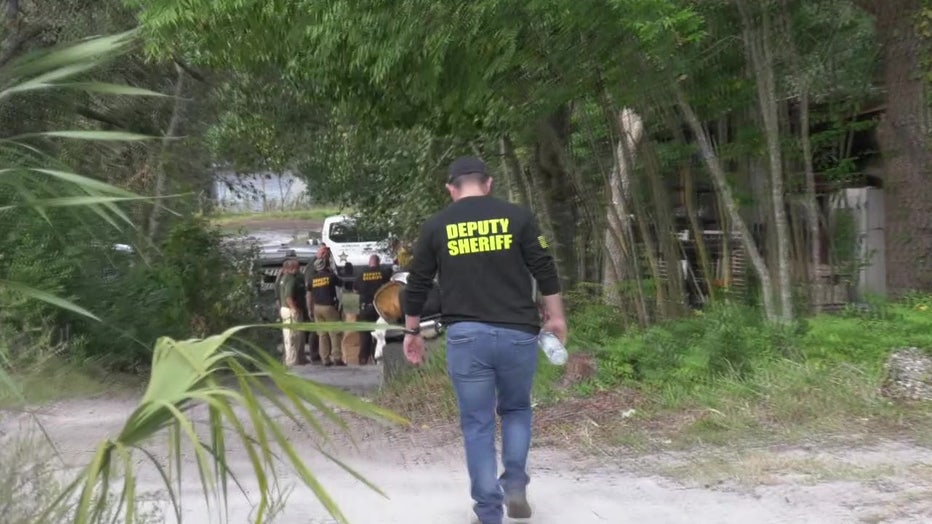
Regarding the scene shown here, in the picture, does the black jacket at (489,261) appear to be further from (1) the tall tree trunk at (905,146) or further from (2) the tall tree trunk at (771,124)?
(1) the tall tree trunk at (905,146)

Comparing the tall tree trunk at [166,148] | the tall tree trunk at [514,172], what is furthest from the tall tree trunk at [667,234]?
the tall tree trunk at [166,148]

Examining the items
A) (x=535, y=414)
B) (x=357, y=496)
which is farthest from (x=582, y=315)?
(x=357, y=496)

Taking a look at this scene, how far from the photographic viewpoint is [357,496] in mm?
6078

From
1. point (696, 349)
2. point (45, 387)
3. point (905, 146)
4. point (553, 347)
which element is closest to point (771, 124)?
point (905, 146)

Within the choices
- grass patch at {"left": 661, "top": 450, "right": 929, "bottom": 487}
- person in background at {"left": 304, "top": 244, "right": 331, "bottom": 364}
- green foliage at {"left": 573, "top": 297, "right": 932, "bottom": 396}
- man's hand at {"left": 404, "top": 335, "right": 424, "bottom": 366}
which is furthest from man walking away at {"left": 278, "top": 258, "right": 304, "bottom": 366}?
man's hand at {"left": 404, "top": 335, "right": 424, "bottom": 366}

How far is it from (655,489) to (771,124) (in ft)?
11.3

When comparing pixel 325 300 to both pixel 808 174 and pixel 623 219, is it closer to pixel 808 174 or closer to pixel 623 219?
pixel 623 219

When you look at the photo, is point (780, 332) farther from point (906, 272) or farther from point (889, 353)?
point (906, 272)

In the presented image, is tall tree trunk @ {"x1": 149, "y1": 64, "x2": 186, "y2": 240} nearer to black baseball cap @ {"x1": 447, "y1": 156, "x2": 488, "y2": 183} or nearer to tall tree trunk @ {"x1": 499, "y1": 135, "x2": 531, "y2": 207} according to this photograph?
tall tree trunk @ {"x1": 499, "y1": 135, "x2": 531, "y2": 207}

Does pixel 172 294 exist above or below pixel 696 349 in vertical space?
above

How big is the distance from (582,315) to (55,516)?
728 cm

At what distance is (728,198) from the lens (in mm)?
8562

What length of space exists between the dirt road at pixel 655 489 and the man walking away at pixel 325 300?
8909 millimetres

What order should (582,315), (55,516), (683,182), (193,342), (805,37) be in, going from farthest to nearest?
(582,315), (683,182), (805,37), (55,516), (193,342)
